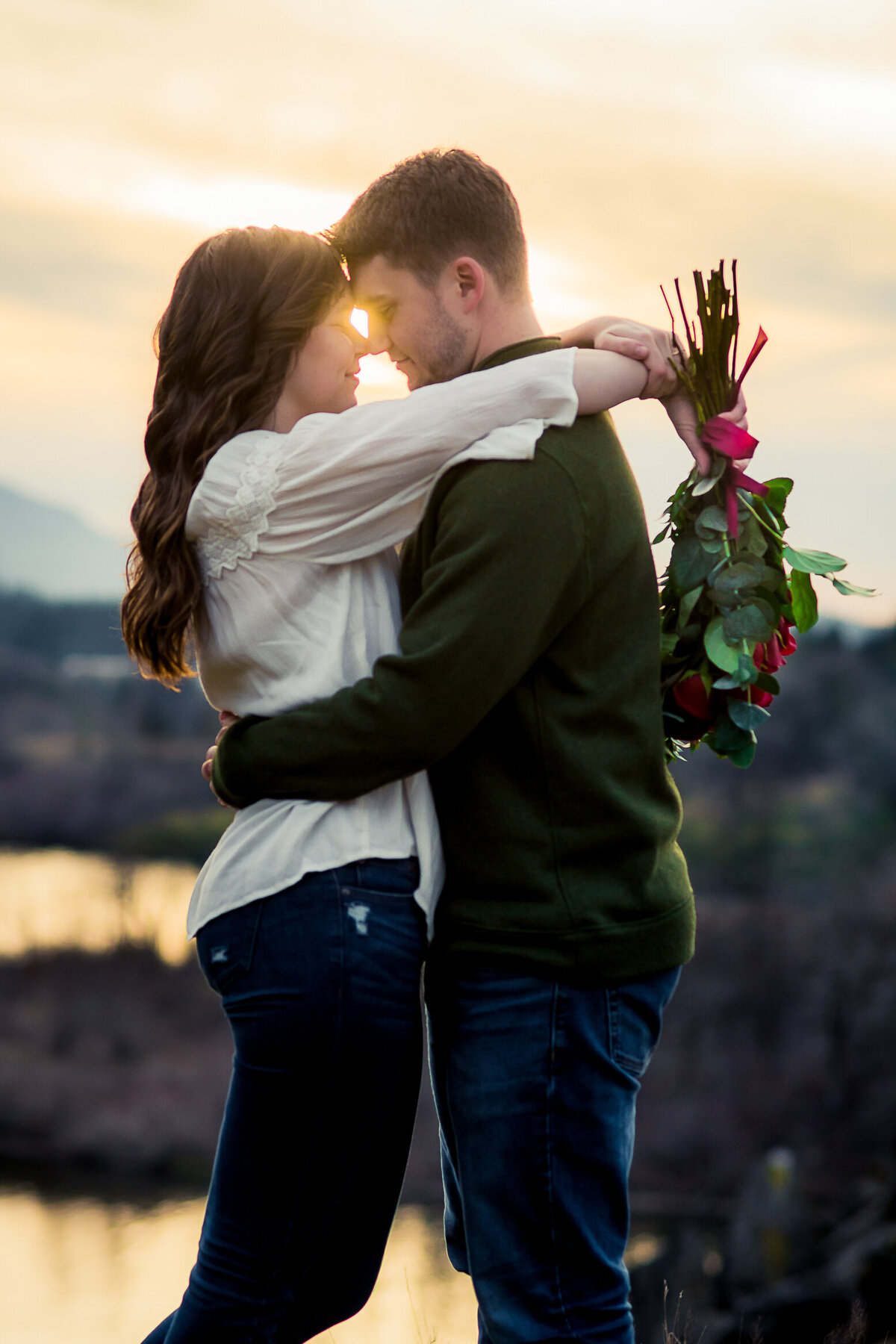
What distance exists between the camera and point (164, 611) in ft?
5.95

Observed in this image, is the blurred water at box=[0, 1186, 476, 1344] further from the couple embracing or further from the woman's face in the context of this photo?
the woman's face

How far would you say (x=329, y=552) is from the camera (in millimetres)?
1743

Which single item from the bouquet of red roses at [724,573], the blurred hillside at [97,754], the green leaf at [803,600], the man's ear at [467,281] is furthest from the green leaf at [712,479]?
the blurred hillside at [97,754]

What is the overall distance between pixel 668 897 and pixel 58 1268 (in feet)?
72.2

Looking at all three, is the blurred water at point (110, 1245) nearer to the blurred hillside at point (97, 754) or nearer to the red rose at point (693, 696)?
the blurred hillside at point (97, 754)

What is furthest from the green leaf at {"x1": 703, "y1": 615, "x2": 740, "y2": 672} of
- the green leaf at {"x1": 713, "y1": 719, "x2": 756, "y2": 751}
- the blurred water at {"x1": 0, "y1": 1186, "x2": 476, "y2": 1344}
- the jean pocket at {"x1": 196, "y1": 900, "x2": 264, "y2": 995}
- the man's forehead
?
the blurred water at {"x1": 0, "y1": 1186, "x2": 476, "y2": 1344}

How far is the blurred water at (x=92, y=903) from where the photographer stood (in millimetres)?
28328

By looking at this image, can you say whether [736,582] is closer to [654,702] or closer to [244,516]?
[654,702]

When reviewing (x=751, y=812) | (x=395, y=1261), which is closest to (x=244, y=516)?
(x=395, y=1261)

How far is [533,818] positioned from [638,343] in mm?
728

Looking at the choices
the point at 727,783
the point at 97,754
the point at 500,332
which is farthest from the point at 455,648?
the point at 97,754

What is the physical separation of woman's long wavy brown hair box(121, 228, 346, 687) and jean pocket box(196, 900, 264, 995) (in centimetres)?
41

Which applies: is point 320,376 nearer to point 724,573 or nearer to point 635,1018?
point 724,573

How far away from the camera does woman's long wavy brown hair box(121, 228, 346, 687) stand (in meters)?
1.81
